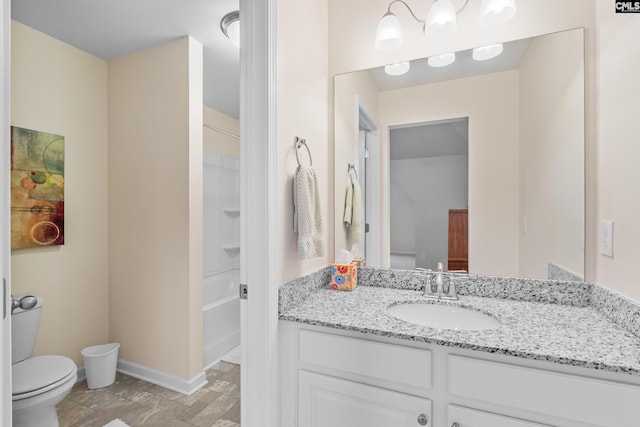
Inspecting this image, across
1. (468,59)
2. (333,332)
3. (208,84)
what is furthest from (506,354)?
(208,84)

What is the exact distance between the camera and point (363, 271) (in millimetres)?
1688

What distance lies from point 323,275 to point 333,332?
19.5 inches

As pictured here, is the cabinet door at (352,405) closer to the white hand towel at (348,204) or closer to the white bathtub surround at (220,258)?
the white hand towel at (348,204)

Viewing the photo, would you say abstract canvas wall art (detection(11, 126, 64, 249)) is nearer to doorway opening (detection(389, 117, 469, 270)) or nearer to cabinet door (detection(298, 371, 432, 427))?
cabinet door (detection(298, 371, 432, 427))

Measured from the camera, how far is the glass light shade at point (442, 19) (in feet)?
4.63

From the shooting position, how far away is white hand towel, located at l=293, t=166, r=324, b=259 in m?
1.33

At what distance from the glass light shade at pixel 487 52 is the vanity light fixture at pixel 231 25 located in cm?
134

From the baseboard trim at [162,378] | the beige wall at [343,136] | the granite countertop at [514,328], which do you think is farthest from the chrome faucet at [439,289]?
the baseboard trim at [162,378]

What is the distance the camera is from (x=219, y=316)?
2.74 m

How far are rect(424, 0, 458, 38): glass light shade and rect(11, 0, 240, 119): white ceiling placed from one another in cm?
105

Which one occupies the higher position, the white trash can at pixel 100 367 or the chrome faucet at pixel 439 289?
the chrome faucet at pixel 439 289

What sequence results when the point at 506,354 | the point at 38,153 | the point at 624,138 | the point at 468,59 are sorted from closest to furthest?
the point at 506,354, the point at 624,138, the point at 468,59, the point at 38,153

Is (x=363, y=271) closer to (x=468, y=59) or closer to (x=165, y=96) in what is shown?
(x=468, y=59)

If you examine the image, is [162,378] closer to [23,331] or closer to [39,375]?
[39,375]
